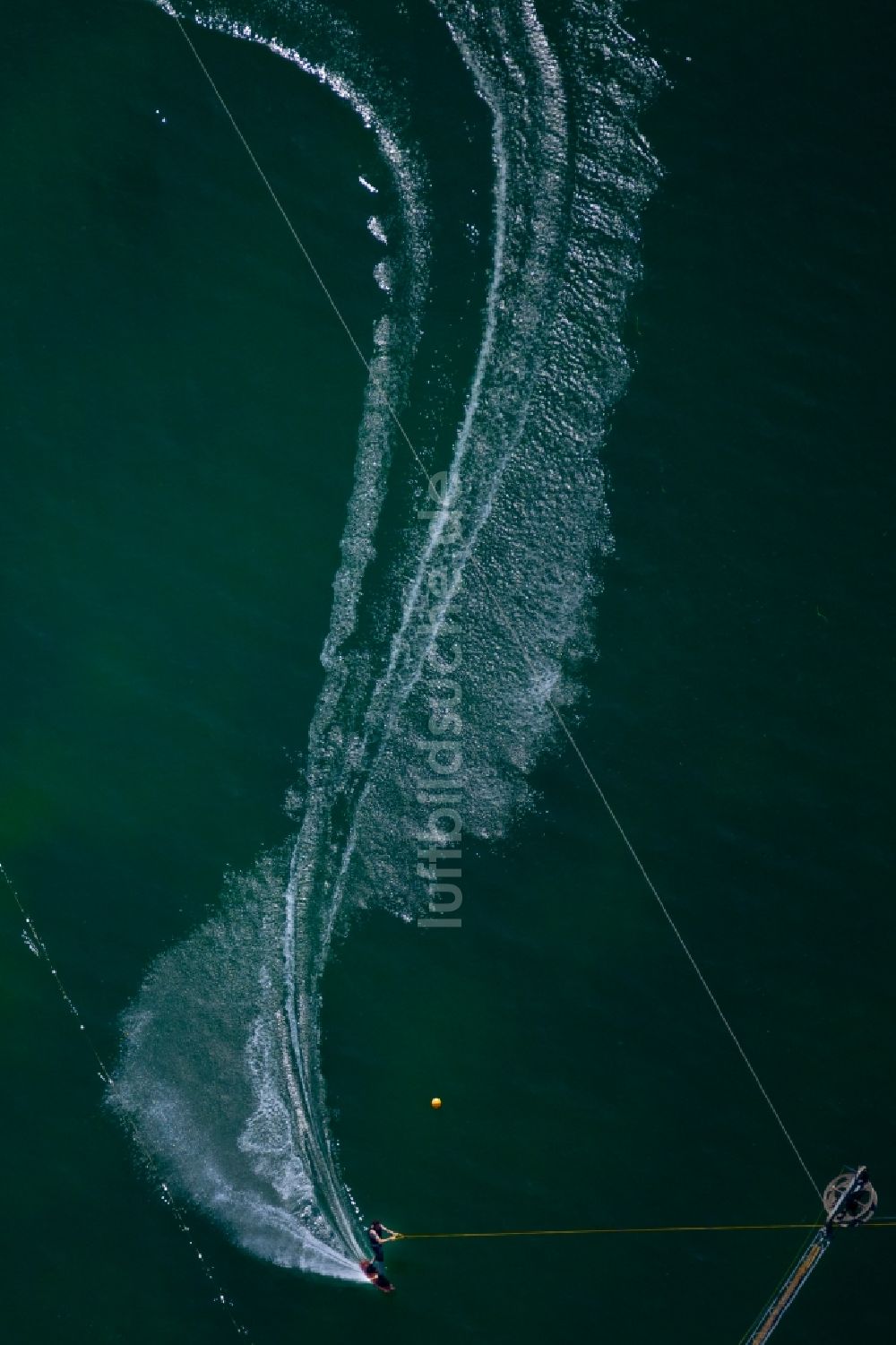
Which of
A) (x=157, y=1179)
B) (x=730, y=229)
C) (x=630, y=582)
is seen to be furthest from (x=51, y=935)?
(x=730, y=229)

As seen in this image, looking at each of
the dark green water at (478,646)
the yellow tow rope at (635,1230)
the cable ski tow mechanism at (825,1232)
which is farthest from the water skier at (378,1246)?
the cable ski tow mechanism at (825,1232)

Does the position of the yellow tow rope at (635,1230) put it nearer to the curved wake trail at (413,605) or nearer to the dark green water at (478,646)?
the dark green water at (478,646)

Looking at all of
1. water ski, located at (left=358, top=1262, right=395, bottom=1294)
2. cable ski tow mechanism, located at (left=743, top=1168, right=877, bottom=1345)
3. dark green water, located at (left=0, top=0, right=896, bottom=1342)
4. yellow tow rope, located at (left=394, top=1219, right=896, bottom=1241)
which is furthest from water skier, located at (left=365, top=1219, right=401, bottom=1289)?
cable ski tow mechanism, located at (left=743, top=1168, right=877, bottom=1345)

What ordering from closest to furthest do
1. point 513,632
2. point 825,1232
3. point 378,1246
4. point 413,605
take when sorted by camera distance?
point 825,1232
point 378,1246
point 513,632
point 413,605

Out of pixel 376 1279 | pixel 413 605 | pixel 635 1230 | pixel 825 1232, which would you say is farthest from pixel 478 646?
pixel 825 1232

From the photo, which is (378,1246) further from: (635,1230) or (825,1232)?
(825,1232)

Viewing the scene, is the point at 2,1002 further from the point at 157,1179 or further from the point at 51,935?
the point at 157,1179
